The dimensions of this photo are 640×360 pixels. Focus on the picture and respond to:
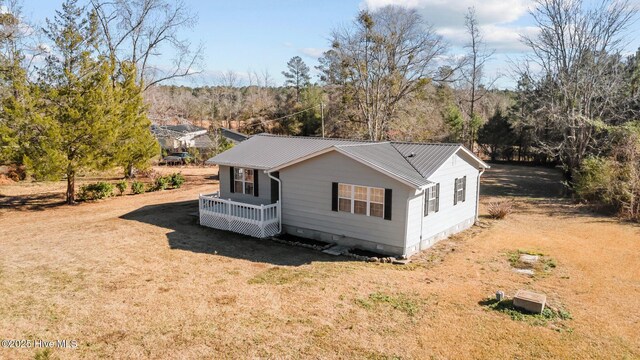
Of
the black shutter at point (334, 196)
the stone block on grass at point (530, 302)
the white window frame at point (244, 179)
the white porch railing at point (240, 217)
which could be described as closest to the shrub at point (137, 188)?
the white porch railing at point (240, 217)

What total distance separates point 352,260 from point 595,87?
76.6 ft

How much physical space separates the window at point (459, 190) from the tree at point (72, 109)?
1695 centimetres

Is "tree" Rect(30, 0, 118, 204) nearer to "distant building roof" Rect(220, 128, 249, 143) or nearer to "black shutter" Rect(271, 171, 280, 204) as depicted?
"black shutter" Rect(271, 171, 280, 204)

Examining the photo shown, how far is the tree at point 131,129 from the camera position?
2248 centimetres

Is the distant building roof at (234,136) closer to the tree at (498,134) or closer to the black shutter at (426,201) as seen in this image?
the tree at (498,134)

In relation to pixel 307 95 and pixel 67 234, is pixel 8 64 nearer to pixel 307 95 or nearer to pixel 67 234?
pixel 67 234

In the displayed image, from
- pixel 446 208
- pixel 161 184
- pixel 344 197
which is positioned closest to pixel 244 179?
pixel 344 197

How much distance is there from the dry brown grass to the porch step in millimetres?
A: 561

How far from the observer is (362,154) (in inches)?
585

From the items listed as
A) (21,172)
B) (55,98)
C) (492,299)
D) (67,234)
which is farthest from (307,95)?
(492,299)

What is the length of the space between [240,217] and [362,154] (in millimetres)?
5739

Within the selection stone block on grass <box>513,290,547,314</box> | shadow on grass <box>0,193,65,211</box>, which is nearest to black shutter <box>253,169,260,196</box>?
stone block on grass <box>513,290,547,314</box>

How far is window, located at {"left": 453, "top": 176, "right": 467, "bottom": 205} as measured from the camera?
1723cm

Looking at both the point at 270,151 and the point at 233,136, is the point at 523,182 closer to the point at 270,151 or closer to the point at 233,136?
the point at 270,151
